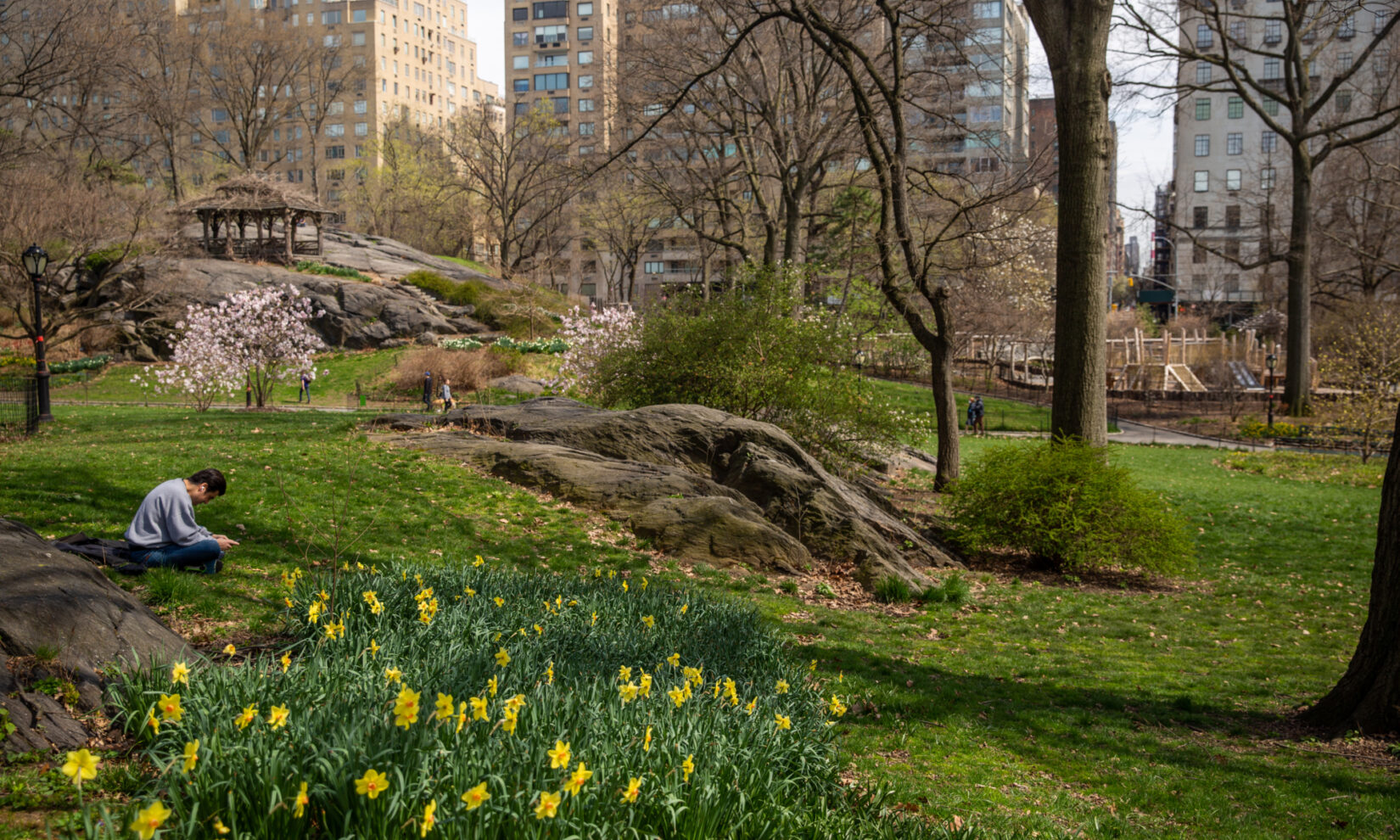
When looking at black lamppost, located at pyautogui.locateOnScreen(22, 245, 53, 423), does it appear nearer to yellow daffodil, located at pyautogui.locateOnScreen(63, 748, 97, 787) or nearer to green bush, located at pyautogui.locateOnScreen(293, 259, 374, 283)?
yellow daffodil, located at pyautogui.locateOnScreen(63, 748, 97, 787)

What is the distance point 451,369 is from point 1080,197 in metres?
24.6

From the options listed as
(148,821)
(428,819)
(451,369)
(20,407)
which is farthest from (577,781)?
(451,369)

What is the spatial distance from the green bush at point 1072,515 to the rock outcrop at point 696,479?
95 centimetres

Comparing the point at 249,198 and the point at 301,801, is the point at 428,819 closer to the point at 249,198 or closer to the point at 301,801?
the point at 301,801

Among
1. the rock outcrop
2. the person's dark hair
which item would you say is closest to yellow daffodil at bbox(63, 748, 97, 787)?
the person's dark hair

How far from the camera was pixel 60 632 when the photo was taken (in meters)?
4.30

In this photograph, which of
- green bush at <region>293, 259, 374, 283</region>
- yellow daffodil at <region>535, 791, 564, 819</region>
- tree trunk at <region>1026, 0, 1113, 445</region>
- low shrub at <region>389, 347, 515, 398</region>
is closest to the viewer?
yellow daffodil at <region>535, 791, 564, 819</region>

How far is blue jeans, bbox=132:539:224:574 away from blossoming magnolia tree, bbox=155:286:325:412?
19539 mm

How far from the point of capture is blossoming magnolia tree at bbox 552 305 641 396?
67.1ft

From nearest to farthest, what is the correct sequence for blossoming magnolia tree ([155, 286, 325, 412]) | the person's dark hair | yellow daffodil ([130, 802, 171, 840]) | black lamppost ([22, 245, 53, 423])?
1. yellow daffodil ([130, 802, 171, 840])
2. the person's dark hair
3. black lamppost ([22, 245, 53, 423])
4. blossoming magnolia tree ([155, 286, 325, 412])

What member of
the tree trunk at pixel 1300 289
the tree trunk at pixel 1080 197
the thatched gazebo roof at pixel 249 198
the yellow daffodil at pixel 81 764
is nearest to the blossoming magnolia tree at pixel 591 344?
the tree trunk at pixel 1080 197

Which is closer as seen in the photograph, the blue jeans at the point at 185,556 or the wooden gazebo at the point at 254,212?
the blue jeans at the point at 185,556

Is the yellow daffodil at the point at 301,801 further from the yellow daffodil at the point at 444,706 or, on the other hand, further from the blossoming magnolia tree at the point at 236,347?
the blossoming magnolia tree at the point at 236,347

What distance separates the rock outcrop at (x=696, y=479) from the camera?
10883 millimetres
